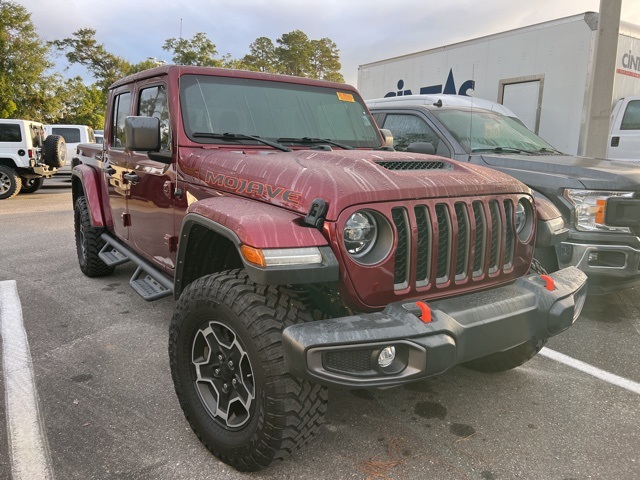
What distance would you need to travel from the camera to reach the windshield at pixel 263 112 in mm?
3225

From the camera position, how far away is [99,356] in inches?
138

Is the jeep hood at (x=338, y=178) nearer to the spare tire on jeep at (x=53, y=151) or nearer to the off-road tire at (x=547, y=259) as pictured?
the off-road tire at (x=547, y=259)

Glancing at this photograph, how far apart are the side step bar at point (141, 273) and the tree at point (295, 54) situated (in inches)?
1795

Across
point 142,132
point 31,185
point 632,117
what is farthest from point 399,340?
point 31,185

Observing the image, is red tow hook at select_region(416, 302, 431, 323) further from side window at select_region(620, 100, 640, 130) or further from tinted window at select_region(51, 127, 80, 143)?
tinted window at select_region(51, 127, 80, 143)

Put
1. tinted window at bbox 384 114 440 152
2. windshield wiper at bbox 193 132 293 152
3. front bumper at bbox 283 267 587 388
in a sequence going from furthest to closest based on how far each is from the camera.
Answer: tinted window at bbox 384 114 440 152, windshield wiper at bbox 193 132 293 152, front bumper at bbox 283 267 587 388

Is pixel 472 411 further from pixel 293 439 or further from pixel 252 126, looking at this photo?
pixel 252 126

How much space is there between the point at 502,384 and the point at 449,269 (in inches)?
51.5

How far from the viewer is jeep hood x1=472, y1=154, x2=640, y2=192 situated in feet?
13.4

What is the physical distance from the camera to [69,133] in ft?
55.2

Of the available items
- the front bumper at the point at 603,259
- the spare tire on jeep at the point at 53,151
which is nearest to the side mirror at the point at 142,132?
the front bumper at the point at 603,259

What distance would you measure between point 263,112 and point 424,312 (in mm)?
1962

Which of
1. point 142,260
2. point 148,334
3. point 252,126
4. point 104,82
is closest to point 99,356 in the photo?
point 148,334

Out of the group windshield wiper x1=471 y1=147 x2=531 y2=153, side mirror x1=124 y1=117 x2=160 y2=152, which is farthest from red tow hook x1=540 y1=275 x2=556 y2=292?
windshield wiper x1=471 y1=147 x2=531 y2=153
